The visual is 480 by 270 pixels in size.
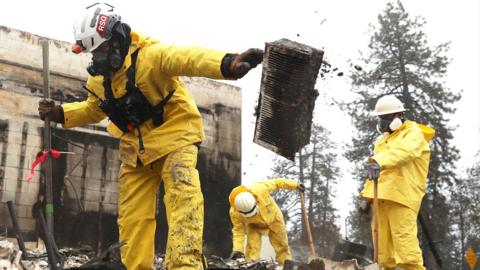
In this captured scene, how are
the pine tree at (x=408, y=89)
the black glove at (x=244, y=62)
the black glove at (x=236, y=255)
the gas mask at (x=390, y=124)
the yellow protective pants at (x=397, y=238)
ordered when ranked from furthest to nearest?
the pine tree at (x=408, y=89)
the black glove at (x=236, y=255)
the gas mask at (x=390, y=124)
the yellow protective pants at (x=397, y=238)
the black glove at (x=244, y=62)

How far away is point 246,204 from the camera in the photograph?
29.0 feet

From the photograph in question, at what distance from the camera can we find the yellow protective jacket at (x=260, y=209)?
907cm

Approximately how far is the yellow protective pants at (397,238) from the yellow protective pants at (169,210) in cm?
281

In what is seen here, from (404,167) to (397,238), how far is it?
773mm

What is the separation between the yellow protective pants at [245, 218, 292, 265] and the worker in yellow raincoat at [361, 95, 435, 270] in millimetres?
2987

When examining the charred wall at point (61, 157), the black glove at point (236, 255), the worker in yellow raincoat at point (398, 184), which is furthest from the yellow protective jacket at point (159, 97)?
the charred wall at point (61, 157)

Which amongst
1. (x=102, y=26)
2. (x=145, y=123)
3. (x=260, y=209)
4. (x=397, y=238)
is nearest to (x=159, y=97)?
(x=145, y=123)

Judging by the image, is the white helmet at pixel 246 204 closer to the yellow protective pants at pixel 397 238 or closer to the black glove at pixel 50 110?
the yellow protective pants at pixel 397 238

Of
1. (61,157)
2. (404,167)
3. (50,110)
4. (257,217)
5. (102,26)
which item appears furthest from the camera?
(61,157)

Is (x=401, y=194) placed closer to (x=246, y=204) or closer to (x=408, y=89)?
(x=246, y=204)

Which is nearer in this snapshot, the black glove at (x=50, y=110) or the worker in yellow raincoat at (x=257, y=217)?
the black glove at (x=50, y=110)

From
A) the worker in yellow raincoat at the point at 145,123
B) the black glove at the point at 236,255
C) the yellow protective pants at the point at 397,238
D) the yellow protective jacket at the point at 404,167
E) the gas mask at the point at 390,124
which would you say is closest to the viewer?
the worker in yellow raincoat at the point at 145,123

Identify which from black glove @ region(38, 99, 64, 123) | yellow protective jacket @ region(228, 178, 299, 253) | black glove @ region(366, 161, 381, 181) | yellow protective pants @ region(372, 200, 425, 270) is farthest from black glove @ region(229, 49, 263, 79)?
yellow protective jacket @ region(228, 178, 299, 253)

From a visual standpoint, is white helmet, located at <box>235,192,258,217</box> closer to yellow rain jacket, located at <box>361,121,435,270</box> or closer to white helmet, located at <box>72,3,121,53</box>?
yellow rain jacket, located at <box>361,121,435,270</box>
